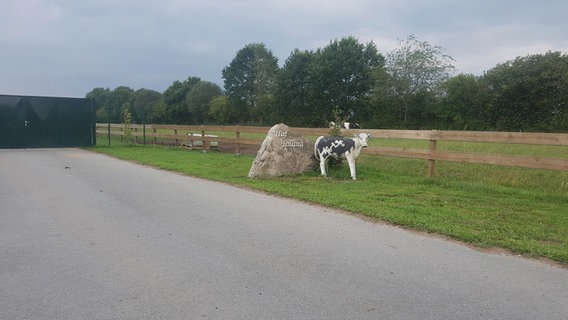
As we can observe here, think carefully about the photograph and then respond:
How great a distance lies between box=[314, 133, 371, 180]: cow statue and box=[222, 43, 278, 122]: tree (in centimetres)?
5297

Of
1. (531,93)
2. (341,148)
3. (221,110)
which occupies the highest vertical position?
(531,93)

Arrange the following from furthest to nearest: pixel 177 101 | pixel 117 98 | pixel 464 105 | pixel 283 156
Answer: pixel 117 98 < pixel 177 101 < pixel 464 105 < pixel 283 156

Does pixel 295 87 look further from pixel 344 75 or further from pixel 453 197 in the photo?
pixel 453 197

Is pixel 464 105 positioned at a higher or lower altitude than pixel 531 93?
lower

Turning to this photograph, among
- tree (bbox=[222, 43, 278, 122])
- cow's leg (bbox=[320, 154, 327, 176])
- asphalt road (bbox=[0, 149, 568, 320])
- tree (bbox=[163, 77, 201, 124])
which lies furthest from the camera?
tree (bbox=[163, 77, 201, 124])

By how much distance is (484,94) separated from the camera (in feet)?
111

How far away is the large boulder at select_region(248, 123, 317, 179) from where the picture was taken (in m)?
10.1

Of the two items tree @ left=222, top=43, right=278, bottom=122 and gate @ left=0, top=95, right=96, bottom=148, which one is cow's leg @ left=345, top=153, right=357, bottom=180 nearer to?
gate @ left=0, top=95, right=96, bottom=148

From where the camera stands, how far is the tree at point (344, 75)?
46.0m

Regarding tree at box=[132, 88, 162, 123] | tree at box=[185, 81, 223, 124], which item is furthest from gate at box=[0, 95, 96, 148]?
tree at box=[132, 88, 162, 123]

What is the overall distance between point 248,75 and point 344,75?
21.0 m

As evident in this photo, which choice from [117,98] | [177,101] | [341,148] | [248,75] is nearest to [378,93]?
[248,75]

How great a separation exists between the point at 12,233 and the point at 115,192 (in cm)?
297

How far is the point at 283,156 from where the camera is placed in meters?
10.2
